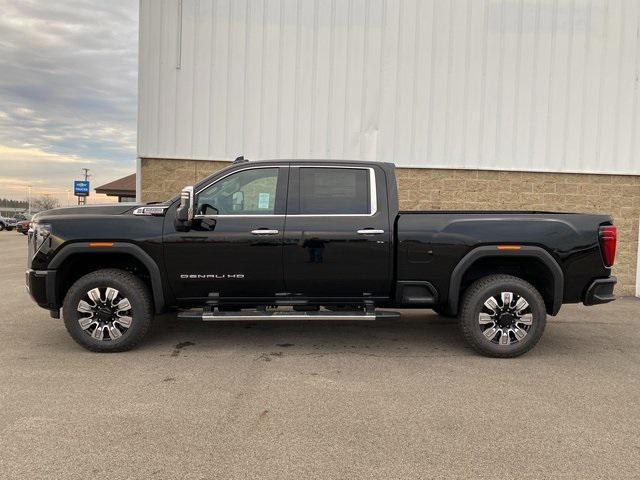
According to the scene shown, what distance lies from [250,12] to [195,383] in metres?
7.54

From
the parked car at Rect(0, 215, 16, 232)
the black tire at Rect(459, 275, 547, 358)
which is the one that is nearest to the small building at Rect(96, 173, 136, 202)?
the parked car at Rect(0, 215, 16, 232)

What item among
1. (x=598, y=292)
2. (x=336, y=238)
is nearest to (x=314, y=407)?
(x=336, y=238)

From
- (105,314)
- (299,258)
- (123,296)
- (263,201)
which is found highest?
(263,201)

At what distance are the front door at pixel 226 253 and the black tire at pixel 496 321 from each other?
2027 mm

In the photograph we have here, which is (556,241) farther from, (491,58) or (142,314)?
(491,58)

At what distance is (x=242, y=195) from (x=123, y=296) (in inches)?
64.0

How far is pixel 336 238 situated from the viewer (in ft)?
17.1

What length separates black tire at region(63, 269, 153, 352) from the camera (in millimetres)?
5129

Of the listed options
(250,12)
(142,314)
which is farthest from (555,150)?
(142,314)

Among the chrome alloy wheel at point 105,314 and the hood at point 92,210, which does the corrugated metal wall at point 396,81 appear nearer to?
the hood at point 92,210

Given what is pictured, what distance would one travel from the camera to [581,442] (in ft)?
11.1

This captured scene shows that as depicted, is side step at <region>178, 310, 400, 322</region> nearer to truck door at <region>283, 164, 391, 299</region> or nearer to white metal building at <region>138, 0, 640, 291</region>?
truck door at <region>283, 164, 391, 299</region>

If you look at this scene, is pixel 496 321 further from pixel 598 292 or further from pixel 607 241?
pixel 607 241

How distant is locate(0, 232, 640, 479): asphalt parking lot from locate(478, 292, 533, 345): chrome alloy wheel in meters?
0.27
